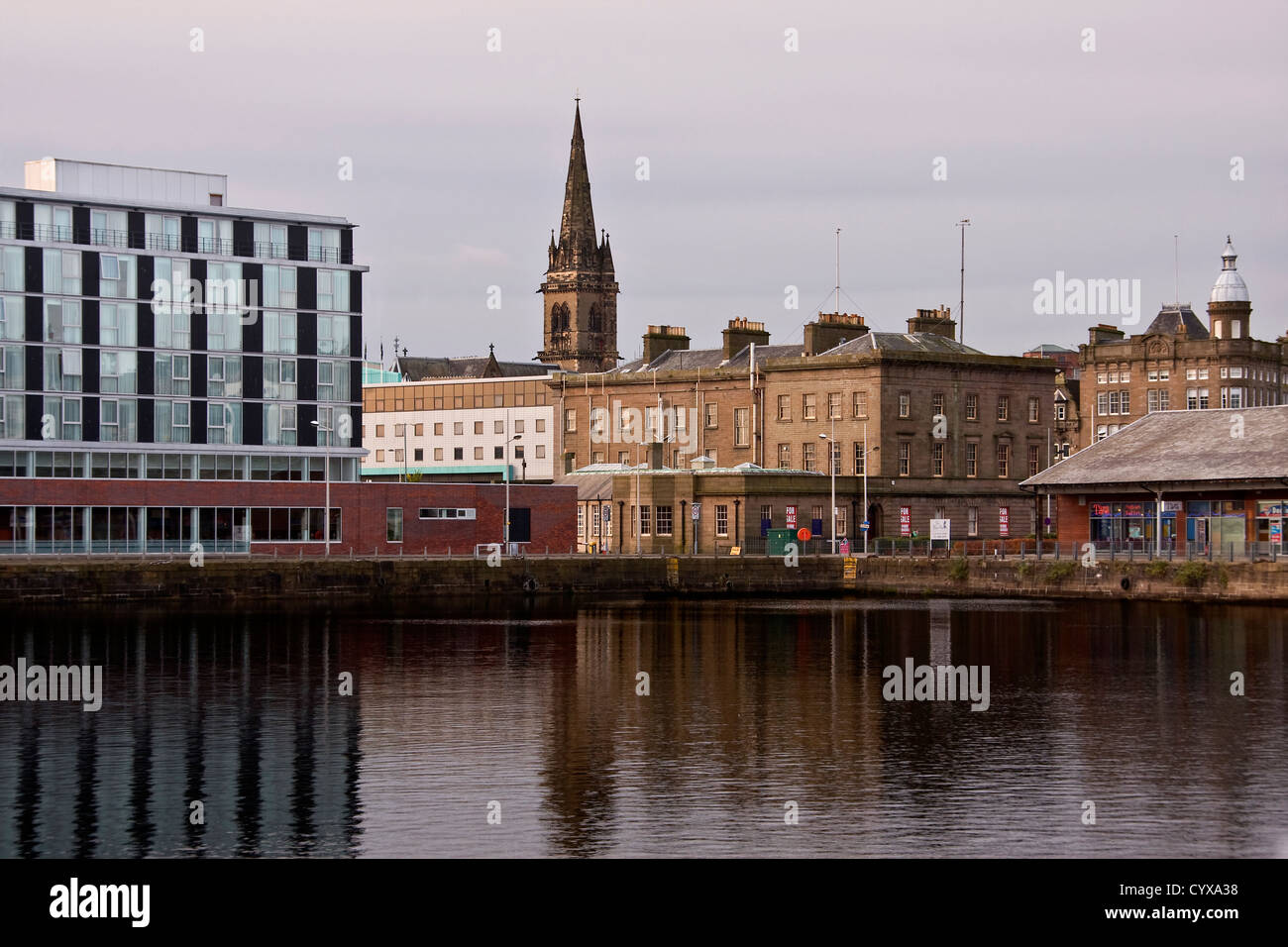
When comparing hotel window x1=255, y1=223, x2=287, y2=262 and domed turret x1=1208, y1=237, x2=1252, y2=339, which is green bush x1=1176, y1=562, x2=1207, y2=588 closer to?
hotel window x1=255, y1=223, x2=287, y2=262

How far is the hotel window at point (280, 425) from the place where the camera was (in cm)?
10488

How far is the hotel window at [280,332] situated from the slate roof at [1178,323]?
323 ft

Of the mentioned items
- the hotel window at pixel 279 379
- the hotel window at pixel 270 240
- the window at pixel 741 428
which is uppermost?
the hotel window at pixel 270 240

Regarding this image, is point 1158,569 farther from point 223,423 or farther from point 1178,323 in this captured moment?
point 1178,323

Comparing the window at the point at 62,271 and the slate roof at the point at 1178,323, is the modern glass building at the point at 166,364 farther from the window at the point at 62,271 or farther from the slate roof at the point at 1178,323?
the slate roof at the point at 1178,323

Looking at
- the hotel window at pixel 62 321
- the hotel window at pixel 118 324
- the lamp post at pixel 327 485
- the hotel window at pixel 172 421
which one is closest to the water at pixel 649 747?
the lamp post at pixel 327 485

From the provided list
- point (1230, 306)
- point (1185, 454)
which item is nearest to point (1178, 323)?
point (1230, 306)

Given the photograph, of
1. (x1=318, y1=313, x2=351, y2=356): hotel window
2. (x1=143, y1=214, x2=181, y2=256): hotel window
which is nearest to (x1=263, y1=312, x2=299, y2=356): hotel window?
(x1=318, y1=313, x2=351, y2=356): hotel window

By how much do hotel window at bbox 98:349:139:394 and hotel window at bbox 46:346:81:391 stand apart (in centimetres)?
119

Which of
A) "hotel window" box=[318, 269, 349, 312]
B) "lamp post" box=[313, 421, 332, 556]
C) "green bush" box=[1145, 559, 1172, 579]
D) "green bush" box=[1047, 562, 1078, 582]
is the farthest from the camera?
"hotel window" box=[318, 269, 349, 312]

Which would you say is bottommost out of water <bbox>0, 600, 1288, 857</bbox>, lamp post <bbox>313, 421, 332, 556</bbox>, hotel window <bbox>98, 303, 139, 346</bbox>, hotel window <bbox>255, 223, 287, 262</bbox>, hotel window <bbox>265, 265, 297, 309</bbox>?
water <bbox>0, 600, 1288, 857</bbox>

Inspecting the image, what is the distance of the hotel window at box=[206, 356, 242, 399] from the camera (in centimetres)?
10338

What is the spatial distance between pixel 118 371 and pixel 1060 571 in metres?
53.1
